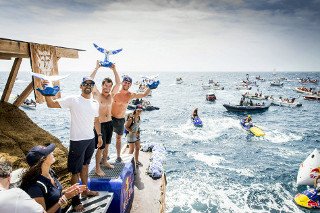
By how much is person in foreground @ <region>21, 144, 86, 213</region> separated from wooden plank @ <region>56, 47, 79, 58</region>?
3.72m

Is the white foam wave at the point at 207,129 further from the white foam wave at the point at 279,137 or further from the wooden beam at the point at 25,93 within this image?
the wooden beam at the point at 25,93

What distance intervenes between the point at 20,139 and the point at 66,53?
9.34 ft

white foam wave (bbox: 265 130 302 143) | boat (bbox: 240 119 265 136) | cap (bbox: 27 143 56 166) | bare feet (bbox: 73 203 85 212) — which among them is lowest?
white foam wave (bbox: 265 130 302 143)

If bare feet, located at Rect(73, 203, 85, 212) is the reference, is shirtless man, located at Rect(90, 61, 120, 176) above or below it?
above

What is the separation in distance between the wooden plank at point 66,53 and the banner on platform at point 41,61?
0.16m

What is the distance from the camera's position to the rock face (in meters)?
4.30

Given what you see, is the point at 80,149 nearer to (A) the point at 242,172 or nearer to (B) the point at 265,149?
(A) the point at 242,172

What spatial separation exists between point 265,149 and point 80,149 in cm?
2002

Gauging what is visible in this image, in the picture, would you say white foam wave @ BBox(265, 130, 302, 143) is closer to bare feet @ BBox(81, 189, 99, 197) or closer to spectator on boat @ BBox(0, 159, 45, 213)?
bare feet @ BBox(81, 189, 99, 197)

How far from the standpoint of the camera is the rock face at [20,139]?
4.30 metres

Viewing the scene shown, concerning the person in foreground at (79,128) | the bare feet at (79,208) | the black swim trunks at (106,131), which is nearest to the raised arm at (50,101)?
the person in foreground at (79,128)

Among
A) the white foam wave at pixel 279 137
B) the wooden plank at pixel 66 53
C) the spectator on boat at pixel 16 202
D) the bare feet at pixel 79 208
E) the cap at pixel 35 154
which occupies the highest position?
the wooden plank at pixel 66 53

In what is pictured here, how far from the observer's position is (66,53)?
561 cm

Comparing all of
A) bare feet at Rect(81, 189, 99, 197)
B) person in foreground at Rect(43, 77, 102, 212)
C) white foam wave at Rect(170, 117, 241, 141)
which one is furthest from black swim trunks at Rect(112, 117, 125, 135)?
white foam wave at Rect(170, 117, 241, 141)
